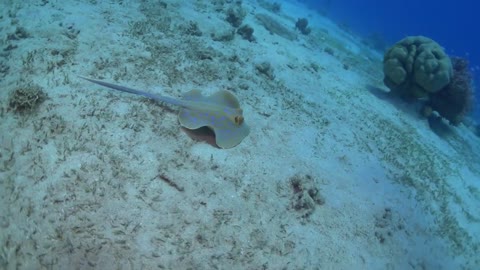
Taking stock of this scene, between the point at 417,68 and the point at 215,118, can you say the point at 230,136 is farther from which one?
the point at 417,68

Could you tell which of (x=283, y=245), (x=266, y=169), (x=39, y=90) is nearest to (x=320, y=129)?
(x=266, y=169)

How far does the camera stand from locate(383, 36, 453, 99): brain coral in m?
11.2

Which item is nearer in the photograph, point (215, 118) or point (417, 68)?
point (215, 118)

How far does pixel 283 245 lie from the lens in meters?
4.42

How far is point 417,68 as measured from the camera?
A: 1143cm

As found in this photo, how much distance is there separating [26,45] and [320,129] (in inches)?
248

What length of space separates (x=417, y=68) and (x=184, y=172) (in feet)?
33.9

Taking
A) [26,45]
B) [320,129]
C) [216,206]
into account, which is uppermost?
[320,129]

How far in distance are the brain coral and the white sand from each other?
10.9 feet

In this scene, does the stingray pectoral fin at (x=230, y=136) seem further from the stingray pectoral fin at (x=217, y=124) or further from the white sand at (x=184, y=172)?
the white sand at (x=184, y=172)

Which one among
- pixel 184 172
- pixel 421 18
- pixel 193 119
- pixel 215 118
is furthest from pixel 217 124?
pixel 421 18

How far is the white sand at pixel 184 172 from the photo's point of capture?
148 inches

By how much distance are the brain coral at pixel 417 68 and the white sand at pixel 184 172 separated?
333 cm

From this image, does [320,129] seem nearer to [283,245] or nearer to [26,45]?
[283,245]
